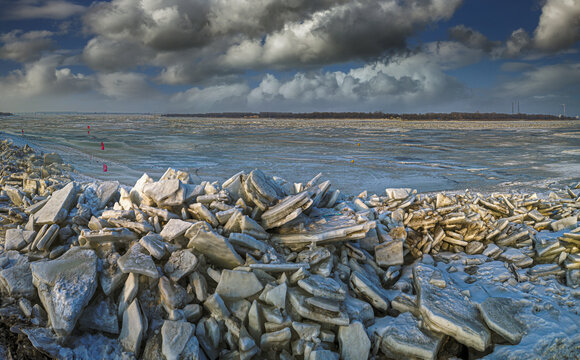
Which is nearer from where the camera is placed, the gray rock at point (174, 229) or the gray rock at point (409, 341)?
the gray rock at point (409, 341)

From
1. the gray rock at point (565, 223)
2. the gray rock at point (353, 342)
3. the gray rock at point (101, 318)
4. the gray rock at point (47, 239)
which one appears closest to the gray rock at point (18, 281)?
the gray rock at point (47, 239)

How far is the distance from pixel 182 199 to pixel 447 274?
3580mm

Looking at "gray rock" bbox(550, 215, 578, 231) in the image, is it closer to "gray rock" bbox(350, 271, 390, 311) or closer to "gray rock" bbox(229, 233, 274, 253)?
"gray rock" bbox(350, 271, 390, 311)

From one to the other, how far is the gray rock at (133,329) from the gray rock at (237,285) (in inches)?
29.1

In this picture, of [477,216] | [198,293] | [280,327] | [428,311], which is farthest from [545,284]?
[198,293]

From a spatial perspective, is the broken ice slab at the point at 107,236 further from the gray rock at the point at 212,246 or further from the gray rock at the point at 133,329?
the gray rock at the point at 133,329

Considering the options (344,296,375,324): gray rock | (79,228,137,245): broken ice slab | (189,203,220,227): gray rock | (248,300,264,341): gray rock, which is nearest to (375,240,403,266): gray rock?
(344,296,375,324): gray rock

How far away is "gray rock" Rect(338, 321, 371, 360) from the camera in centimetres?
328

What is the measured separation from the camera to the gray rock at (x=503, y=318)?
344cm

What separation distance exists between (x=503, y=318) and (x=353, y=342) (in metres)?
1.61

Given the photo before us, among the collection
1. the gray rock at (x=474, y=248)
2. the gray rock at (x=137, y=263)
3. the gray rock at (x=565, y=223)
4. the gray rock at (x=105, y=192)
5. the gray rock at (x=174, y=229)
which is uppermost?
the gray rock at (x=105, y=192)

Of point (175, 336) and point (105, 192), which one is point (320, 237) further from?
point (105, 192)

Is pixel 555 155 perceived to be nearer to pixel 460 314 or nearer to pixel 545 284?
pixel 545 284

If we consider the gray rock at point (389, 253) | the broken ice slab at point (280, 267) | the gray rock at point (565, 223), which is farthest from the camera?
the gray rock at point (565, 223)
